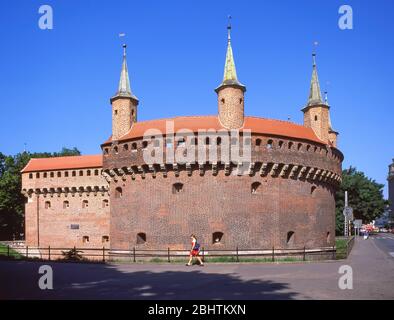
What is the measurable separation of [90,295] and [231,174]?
15302mm

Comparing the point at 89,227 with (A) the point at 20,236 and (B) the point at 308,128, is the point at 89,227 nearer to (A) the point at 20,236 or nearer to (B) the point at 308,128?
(B) the point at 308,128

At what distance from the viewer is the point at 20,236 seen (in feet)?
215

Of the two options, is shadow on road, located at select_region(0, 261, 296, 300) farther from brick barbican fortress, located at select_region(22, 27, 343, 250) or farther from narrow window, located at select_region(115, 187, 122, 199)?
narrow window, located at select_region(115, 187, 122, 199)

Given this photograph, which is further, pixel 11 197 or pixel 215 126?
pixel 11 197

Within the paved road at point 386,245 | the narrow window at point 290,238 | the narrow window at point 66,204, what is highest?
the narrow window at point 66,204

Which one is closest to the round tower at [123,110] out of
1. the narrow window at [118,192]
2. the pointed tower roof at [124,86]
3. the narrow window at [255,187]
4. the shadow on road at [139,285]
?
the pointed tower roof at [124,86]

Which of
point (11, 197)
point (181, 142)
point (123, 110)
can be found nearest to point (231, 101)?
point (181, 142)

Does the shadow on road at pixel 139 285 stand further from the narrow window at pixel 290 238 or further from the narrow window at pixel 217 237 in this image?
the narrow window at pixel 290 238

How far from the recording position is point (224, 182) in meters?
26.6

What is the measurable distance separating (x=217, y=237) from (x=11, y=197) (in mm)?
41687

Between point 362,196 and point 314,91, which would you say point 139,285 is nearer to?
point 314,91

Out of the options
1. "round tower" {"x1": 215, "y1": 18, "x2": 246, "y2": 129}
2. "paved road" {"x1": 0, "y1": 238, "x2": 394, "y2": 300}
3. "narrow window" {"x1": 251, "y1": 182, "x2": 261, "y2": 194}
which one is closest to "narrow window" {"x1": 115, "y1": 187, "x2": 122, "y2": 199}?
"round tower" {"x1": 215, "y1": 18, "x2": 246, "y2": 129}

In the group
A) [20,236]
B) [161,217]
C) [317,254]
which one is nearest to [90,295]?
[161,217]

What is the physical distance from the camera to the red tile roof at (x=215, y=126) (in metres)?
27.6
